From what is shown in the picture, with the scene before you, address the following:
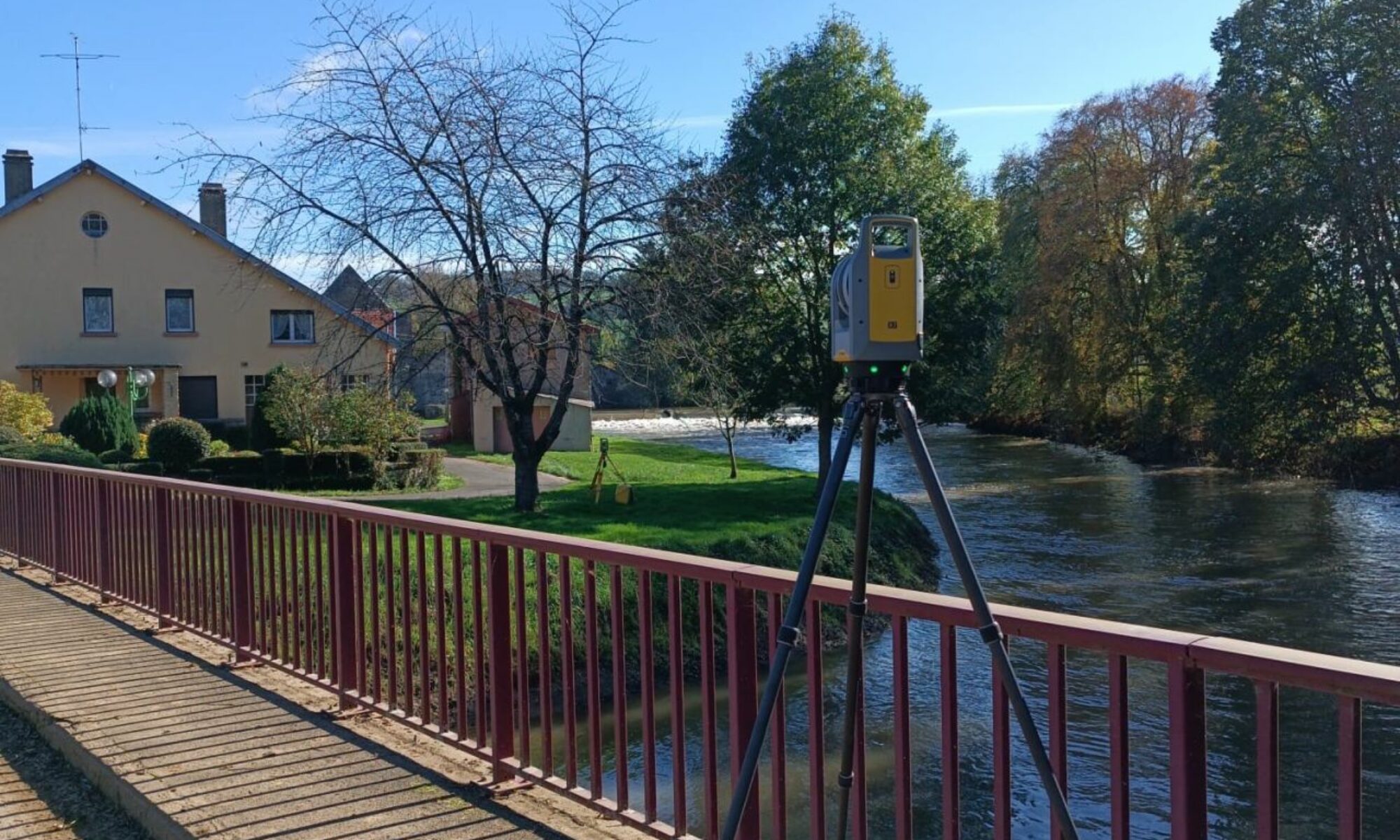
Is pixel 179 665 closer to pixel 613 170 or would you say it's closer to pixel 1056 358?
pixel 613 170

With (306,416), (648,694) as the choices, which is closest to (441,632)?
(648,694)

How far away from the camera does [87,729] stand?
16.3 ft

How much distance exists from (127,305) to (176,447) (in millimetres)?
12548

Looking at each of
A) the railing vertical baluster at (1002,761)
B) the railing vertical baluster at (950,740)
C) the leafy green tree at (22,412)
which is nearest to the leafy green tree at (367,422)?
the leafy green tree at (22,412)

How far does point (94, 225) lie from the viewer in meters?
32.3

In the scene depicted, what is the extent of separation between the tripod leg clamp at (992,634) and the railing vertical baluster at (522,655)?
204 cm

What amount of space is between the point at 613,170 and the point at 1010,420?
32575 millimetres

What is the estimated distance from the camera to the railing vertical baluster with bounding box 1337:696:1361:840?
2.04 metres

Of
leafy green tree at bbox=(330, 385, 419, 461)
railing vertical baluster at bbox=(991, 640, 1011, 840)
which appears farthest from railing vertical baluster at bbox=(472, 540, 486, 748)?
leafy green tree at bbox=(330, 385, 419, 461)

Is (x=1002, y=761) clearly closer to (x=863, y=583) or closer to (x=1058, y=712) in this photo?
(x=1058, y=712)

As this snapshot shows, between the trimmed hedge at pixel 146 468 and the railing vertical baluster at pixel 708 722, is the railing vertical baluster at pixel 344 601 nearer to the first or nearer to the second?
the railing vertical baluster at pixel 708 722

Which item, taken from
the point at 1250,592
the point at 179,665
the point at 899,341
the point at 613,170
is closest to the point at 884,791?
the point at 179,665

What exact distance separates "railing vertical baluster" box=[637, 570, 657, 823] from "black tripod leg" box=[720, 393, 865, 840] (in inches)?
34.3

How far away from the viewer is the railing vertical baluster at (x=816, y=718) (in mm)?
3133
